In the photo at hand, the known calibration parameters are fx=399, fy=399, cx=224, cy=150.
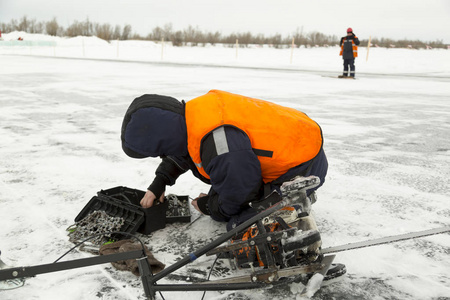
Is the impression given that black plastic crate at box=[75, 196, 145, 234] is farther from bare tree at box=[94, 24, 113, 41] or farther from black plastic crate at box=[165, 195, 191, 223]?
bare tree at box=[94, 24, 113, 41]

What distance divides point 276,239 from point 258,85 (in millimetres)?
8379

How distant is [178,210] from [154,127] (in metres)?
0.76

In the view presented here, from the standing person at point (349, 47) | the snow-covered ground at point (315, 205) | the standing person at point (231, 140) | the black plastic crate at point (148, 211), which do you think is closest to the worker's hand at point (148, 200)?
the black plastic crate at point (148, 211)

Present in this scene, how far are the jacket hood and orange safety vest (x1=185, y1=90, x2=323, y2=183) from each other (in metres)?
0.05

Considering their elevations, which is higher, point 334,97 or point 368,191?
point 334,97

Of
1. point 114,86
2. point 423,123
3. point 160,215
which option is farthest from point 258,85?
point 160,215

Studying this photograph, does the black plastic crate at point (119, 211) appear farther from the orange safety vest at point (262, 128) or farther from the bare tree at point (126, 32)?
the bare tree at point (126, 32)

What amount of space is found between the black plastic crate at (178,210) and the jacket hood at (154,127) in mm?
546

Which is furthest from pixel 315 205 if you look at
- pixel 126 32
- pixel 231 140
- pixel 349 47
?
pixel 126 32

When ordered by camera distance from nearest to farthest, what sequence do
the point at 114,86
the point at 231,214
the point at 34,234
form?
the point at 231,214
the point at 34,234
the point at 114,86

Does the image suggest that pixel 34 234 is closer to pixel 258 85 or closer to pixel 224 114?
pixel 224 114

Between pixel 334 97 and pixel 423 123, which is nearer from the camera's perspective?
pixel 423 123

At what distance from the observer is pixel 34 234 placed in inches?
83.2

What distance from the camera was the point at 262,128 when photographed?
186 centimetres
